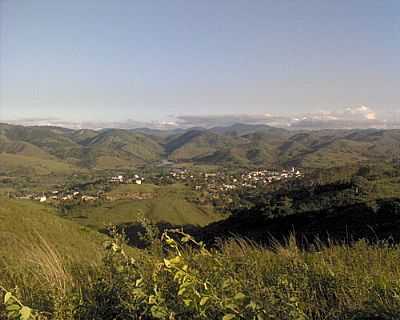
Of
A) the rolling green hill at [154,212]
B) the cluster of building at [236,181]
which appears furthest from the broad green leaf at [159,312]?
the cluster of building at [236,181]

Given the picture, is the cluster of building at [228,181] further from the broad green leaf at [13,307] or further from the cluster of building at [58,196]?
the broad green leaf at [13,307]

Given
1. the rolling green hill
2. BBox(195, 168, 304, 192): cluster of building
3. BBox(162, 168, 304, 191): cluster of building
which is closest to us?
the rolling green hill

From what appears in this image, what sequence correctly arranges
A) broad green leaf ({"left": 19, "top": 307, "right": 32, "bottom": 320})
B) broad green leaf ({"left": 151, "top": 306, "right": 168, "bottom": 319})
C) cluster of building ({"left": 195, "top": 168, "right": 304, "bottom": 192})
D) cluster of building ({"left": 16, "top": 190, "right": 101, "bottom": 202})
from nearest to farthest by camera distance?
broad green leaf ({"left": 19, "top": 307, "right": 32, "bottom": 320}) < broad green leaf ({"left": 151, "top": 306, "right": 168, "bottom": 319}) < cluster of building ({"left": 16, "top": 190, "right": 101, "bottom": 202}) < cluster of building ({"left": 195, "top": 168, "right": 304, "bottom": 192})

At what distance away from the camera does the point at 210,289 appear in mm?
2496

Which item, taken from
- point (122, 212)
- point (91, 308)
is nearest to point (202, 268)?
point (91, 308)

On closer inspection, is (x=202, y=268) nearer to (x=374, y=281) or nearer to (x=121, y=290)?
(x=121, y=290)

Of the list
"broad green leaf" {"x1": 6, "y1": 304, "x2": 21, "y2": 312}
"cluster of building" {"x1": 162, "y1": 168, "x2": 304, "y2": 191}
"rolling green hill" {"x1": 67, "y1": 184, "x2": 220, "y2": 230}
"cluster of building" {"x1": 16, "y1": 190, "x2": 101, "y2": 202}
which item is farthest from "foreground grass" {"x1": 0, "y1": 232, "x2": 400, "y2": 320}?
"cluster of building" {"x1": 162, "y1": 168, "x2": 304, "y2": 191}

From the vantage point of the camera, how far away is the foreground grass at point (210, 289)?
8.13 feet

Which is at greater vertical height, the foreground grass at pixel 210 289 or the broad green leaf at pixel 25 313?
the broad green leaf at pixel 25 313

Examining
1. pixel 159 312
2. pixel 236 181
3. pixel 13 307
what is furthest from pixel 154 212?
pixel 13 307

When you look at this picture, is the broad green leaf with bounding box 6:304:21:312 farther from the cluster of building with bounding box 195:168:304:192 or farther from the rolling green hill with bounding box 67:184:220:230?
the cluster of building with bounding box 195:168:304:192

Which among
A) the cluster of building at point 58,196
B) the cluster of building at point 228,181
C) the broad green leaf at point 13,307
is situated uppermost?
the broad green leaf at point 13,307

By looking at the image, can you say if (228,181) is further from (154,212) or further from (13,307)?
(13,307)

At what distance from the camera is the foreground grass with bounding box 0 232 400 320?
248 cm
